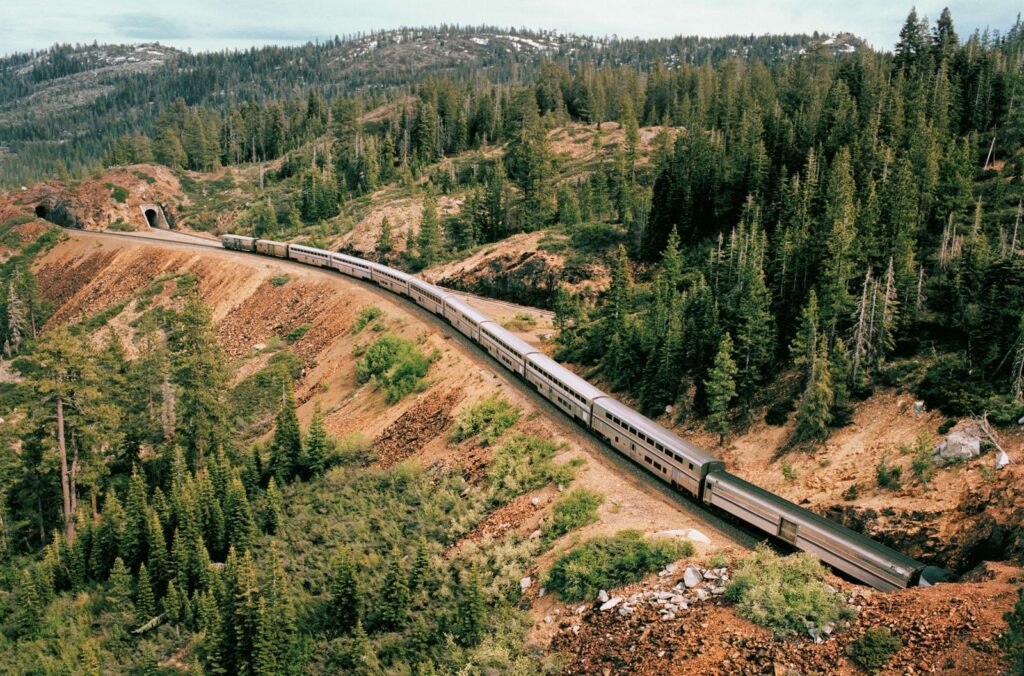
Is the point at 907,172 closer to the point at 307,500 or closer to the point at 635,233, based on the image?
the point at 635,233

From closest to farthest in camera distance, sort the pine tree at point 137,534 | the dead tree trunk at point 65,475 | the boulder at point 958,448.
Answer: the boulder at point 958,448 < the pine tree at point 137,534 < the dead tree trunk at point 65,475

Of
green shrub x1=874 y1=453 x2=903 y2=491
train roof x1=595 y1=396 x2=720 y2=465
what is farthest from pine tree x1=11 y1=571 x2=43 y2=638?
green shrub x1=874 y1=453 x2=903 y2=491

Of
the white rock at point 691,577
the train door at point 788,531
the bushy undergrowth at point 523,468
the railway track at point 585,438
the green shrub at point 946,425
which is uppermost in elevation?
the green shrub at point 946,425

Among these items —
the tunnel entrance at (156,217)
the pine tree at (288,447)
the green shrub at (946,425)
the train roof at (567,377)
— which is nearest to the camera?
the green shrub at (946,425)

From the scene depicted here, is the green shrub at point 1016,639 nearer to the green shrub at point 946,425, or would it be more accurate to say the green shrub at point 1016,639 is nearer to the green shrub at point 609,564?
the green shrub at point 609,564

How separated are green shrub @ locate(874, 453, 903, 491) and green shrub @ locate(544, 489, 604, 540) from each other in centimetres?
1411

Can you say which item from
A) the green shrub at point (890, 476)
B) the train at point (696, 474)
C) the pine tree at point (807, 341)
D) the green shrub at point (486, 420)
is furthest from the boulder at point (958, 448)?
the green shrub at point (486, 420)

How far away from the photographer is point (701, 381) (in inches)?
1921

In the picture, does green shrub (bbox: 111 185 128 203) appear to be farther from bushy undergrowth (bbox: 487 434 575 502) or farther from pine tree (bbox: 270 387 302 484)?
bushy undergrowth (bbox: 487 434 575 502)

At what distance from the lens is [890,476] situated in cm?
3488

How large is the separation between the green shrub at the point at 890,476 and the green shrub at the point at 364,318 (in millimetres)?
45021

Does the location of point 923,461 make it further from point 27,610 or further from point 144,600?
point 27,610

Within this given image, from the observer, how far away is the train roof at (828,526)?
85.8 ft

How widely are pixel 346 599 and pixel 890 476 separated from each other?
88.6 feet
